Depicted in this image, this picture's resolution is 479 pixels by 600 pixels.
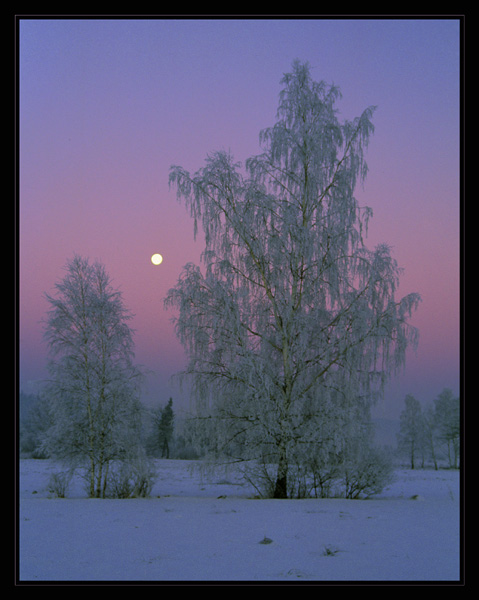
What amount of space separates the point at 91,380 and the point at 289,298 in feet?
16.2

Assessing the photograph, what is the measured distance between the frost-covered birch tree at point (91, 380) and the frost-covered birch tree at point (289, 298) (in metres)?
1.75

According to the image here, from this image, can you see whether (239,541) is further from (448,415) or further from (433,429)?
(433,429)

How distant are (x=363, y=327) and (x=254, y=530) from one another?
16.8 ft

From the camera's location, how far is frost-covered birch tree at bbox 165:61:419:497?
31.2ft

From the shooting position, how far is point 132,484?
10148 mm

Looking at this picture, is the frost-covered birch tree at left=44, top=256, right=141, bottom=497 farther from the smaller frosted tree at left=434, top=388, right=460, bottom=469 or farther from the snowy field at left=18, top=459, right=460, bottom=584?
the smaller frosted tree at left=434, top=388, right=460, bottom=469

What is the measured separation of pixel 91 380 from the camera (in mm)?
10508

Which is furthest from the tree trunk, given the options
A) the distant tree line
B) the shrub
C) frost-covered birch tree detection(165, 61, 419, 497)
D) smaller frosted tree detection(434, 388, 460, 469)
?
smaller frosted tree detection(434, 388, 460, 469)

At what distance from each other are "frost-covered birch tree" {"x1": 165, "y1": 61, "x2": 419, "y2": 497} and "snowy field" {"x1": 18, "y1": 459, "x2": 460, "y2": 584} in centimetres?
190
